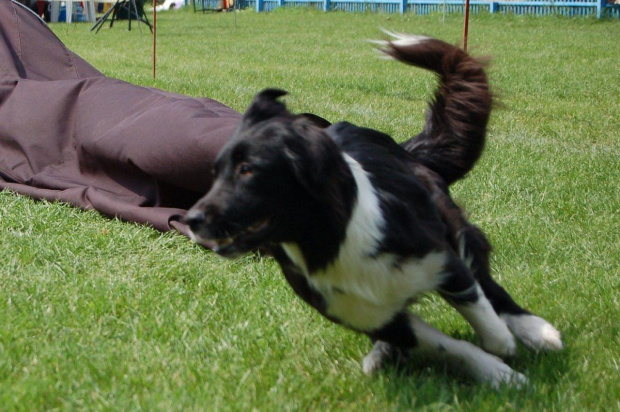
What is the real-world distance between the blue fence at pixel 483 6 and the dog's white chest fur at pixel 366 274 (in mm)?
18032

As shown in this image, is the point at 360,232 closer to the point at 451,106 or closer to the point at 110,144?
the point at 451,106

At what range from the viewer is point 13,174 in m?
5.56

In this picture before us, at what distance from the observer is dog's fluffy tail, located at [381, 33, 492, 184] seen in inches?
142

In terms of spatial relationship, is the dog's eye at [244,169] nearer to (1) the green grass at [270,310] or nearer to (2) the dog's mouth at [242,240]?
(2) the dog's mouth at [242,240]

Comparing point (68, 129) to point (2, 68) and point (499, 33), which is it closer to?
point (2, 68)

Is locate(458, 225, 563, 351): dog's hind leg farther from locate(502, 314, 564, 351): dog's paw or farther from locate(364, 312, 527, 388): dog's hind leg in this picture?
locate(364, 312, 527, 388): dog's hind leg

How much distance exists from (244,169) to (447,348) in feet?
3.48

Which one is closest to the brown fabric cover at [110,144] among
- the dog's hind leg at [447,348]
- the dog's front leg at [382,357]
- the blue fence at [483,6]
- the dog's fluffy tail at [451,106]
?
the dog's fluffy tail at [451,106]

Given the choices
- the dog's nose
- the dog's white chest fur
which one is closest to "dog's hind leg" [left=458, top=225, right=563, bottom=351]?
the dog's white chest fur

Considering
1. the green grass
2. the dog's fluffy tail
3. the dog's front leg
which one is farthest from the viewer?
the dog's fluffy tail

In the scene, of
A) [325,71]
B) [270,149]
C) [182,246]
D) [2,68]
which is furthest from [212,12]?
[270,149]

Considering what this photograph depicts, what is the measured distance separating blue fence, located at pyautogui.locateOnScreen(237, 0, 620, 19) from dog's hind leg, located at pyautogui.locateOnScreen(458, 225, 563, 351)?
57.1ft

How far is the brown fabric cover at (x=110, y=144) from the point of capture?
462 centimetres

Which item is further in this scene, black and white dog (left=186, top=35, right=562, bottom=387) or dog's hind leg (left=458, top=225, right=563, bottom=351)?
dog's hind leg (left=458, top=225, right=563, bottom=351)
